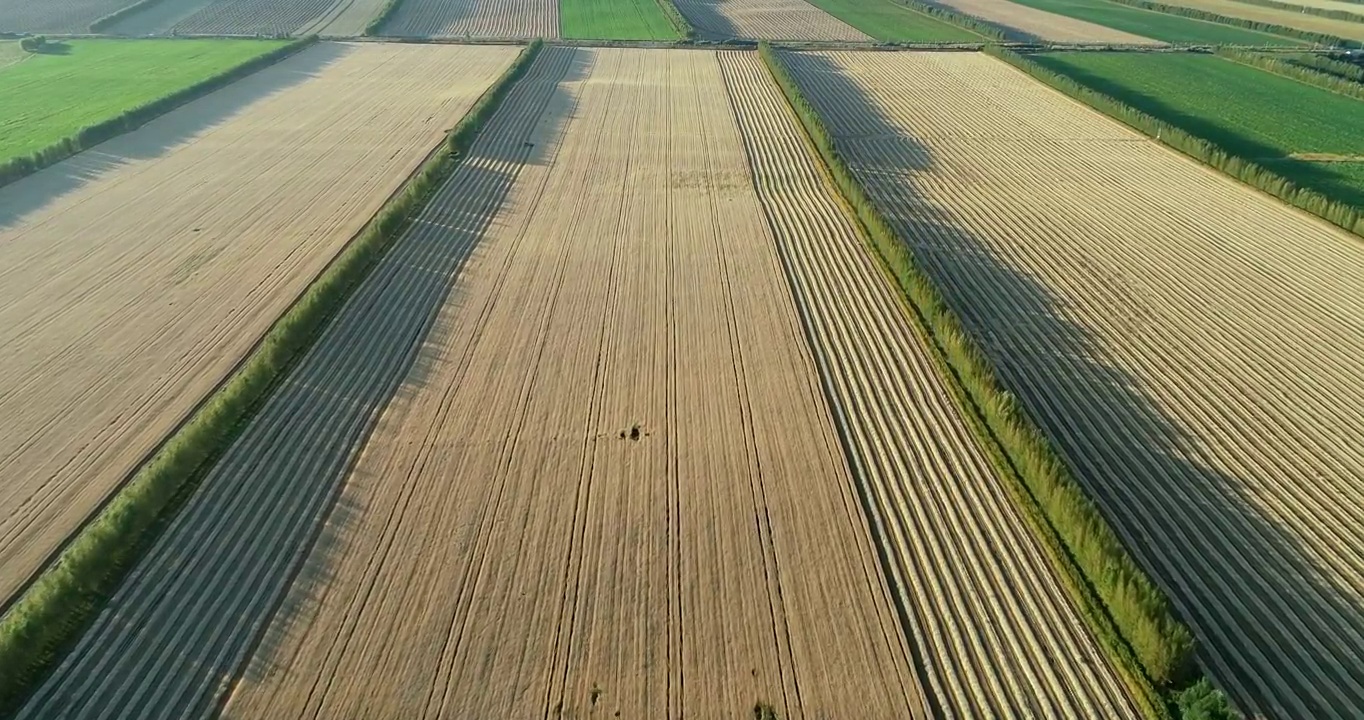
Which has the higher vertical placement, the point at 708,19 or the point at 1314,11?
the point at 1314,11

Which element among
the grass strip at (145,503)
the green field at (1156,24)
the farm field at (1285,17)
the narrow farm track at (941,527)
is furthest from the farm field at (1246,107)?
the grass strip at (145,503)

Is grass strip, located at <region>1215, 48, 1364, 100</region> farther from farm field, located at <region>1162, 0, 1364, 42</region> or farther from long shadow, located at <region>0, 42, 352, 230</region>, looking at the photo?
long shadow, located at <region>0, 42, 352, 230</region>

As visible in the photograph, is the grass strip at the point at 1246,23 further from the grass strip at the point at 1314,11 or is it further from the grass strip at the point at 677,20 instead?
the grass strip at the point at 677,20

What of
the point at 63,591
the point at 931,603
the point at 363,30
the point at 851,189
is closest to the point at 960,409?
the point at 931,603

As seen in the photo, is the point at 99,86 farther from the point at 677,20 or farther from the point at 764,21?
the point at 764,21

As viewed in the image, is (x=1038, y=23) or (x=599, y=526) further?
(x=1038, y=23)

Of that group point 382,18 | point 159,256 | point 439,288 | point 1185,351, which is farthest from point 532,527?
point 382,18

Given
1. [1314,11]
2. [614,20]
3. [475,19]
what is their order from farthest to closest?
[1314,11] < [475,19] < [614,20]
